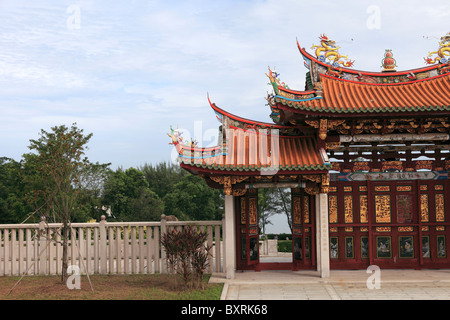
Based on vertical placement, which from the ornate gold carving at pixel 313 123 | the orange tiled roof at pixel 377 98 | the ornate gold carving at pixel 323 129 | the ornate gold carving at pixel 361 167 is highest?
the orange tiled roof at pixel 377 98

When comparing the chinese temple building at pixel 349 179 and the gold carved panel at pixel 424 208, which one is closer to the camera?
the chinese temple building at pixel 349 179

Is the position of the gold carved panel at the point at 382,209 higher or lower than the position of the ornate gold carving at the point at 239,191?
lower

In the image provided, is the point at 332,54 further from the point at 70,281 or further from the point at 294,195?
the point at 70,281

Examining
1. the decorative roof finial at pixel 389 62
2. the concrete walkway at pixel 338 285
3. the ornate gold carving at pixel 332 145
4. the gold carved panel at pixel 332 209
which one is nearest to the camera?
the concrete walkway at pixel 338 285

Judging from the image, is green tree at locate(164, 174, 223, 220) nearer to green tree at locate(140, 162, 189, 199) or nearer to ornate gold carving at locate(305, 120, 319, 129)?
green tree at locate(140, 162, 189, 199)

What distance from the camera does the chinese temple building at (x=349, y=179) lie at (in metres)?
11.8

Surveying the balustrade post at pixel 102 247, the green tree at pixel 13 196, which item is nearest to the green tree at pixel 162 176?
the green tree at pixel 13 196

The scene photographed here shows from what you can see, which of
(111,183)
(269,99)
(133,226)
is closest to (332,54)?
(269,99)

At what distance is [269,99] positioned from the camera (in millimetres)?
12430

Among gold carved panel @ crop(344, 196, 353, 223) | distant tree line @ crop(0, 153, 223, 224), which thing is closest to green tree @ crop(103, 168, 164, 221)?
distant tree line @ crop(0, 153, 223, 224)

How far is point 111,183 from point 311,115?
2585 cm

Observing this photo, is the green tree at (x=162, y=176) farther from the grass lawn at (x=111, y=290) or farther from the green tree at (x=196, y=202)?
the grass lawn at (x=111, y=290)

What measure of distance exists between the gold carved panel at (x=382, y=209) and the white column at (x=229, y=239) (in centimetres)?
370

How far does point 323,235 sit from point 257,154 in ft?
8.15
